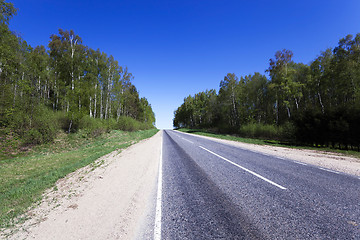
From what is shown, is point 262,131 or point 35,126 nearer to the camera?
point 35,126

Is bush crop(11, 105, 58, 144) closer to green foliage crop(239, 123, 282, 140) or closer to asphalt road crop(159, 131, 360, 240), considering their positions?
asphalt road crop(159, 131, 360, 240)

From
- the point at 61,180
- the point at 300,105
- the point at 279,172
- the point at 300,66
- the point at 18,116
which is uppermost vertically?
the point at 300,66

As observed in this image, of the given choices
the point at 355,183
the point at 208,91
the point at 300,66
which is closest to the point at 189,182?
the point at 355,183

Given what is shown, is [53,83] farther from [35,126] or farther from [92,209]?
[92,209]

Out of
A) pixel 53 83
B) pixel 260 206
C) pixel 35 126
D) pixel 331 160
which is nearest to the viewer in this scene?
pixel 260 206

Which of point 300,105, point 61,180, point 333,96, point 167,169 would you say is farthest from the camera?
point 300,105

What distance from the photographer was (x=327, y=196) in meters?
3.56

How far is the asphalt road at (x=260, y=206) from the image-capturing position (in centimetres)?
238

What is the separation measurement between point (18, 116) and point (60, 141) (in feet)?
13.9

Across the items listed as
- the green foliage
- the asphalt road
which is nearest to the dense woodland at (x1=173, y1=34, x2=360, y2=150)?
the green foliage

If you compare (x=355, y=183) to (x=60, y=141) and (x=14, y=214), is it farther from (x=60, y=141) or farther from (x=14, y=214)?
(x=60, y=141)

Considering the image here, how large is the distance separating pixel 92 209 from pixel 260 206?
4085 mm

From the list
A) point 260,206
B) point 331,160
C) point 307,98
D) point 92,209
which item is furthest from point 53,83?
point 307,98

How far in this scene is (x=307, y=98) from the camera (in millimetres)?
31516
